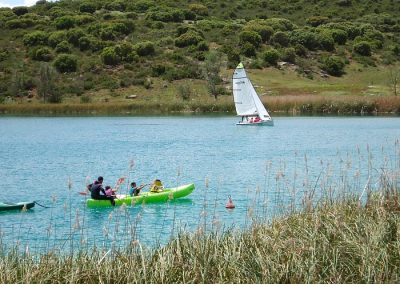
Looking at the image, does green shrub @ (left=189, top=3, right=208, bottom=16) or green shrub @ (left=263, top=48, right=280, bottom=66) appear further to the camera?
green shrub @ (left=189, top=3, right=208, bottom=16)

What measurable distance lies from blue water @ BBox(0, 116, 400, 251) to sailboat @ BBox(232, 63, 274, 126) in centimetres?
176

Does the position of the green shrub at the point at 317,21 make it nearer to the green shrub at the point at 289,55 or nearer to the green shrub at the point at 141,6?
the green shrub at the point at 289,55

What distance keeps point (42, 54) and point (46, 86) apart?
56.4 feet

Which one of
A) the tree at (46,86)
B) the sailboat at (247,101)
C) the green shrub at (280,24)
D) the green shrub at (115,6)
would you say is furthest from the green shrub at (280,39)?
the sailboat at (247,101)

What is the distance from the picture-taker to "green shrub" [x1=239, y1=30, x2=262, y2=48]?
10419cm

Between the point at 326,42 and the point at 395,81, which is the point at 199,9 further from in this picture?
the point at 395,81

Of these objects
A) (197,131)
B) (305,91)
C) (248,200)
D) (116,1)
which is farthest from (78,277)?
(116,1)

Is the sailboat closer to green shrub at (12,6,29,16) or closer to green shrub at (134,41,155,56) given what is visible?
green shrub at (134,41,155,56)

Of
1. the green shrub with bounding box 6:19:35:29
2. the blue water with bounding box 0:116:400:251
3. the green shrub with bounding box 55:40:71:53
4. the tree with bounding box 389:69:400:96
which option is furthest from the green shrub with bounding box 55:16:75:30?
the tree with bounding box 389:69:400:96

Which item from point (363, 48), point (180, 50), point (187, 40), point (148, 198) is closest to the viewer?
point (148, 198)

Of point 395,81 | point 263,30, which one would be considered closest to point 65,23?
point 263,30

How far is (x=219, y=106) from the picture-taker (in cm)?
7619

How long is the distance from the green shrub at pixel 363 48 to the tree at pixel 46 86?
4373 cm

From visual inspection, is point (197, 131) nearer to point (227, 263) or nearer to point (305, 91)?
point (305, 91)
